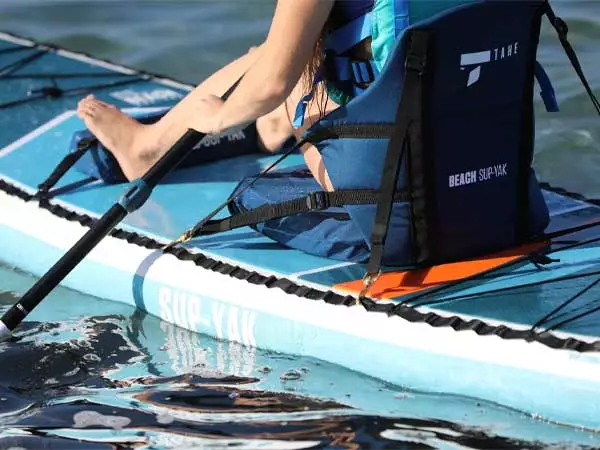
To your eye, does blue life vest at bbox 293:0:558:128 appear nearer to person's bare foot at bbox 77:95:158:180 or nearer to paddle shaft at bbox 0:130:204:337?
paddle shaft at bbox 0:130:204:337

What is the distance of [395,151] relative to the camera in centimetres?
249

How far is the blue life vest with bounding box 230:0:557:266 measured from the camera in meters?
2.46

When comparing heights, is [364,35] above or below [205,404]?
above

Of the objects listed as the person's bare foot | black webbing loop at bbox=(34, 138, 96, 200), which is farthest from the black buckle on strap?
black webbing loop at bbox=(34, 138, 96, 200)

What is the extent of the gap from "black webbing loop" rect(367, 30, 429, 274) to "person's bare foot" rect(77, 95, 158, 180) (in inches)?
37.7

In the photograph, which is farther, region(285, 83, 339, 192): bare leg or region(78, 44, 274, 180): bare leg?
region(78, 44, 274, 180): bare leg

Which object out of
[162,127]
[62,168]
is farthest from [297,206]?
[62,168]

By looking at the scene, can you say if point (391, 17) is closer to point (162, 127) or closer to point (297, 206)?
point (297, 206)

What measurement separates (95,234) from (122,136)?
63 cm

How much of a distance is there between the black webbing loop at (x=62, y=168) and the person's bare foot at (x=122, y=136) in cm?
5

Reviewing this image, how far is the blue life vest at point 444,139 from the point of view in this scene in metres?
2.46

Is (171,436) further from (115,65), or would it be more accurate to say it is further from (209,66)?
(209,66)

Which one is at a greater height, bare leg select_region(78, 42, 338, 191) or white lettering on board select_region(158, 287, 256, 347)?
bare leg select_region(78, 42, 338, 191)

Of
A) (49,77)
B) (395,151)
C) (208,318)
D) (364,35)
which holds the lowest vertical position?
(208,318)
